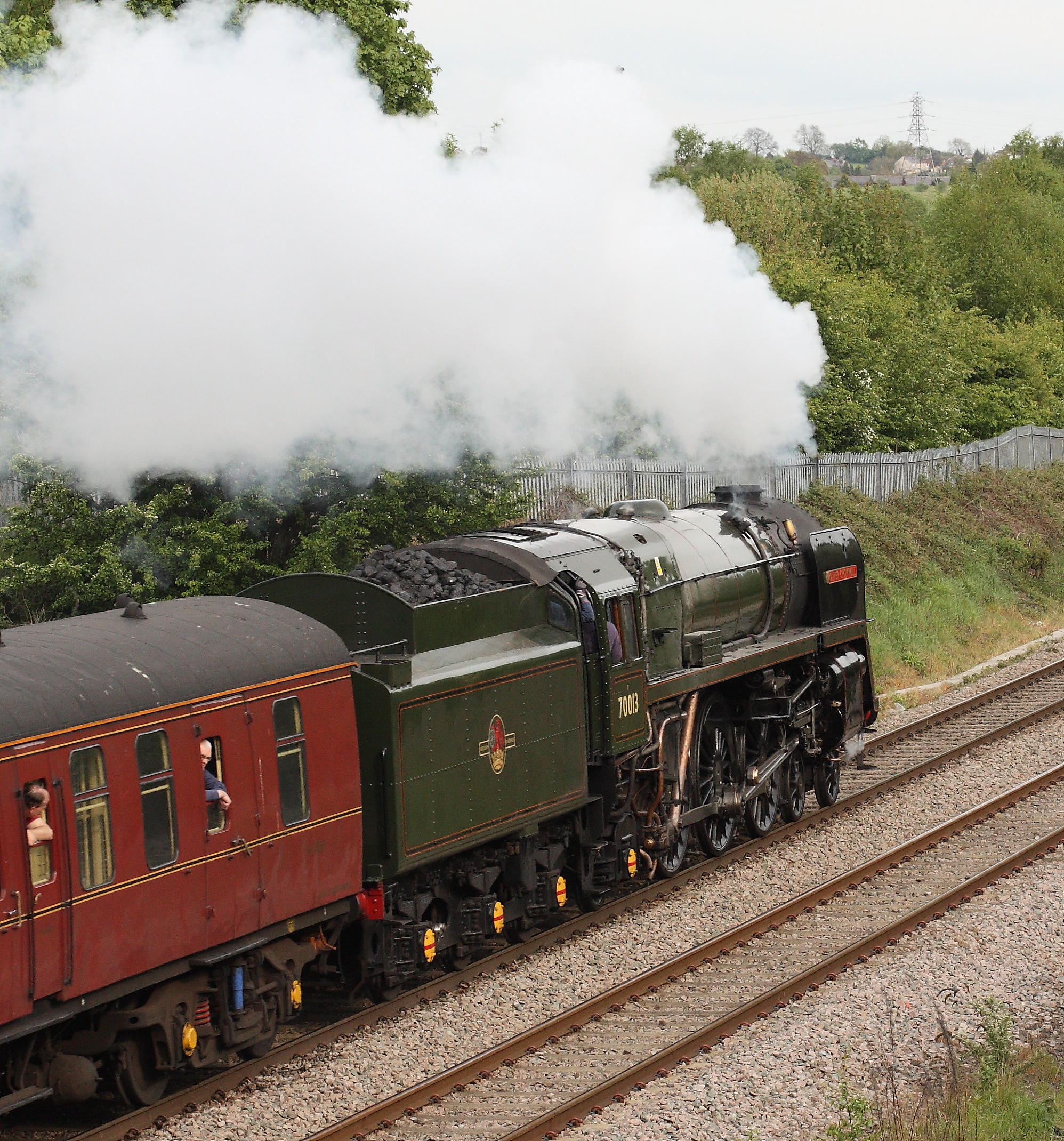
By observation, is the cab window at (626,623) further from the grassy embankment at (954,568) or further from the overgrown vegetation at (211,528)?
the grassy embankment at (954,568)

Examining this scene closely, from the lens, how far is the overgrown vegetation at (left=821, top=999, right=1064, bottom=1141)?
738 centimetres

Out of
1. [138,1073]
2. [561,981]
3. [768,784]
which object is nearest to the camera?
[138,1073]

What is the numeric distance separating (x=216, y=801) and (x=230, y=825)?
0.59 feet

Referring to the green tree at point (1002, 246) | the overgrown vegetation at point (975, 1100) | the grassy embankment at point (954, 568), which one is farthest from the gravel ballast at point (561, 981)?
the green tree at point (1002, 246)

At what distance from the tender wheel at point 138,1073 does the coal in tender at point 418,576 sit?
333 centimetres

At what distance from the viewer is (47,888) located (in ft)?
22.6

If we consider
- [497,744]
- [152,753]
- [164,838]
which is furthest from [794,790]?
[152,753]

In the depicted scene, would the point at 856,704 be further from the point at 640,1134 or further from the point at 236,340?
the point at 640,1134

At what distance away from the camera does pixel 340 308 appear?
40.7 ft

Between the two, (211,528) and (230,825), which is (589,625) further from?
(211,528)

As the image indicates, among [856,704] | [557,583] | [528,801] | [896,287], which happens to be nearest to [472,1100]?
[528,801]

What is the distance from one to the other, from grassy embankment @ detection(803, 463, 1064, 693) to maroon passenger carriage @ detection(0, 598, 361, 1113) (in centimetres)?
1546

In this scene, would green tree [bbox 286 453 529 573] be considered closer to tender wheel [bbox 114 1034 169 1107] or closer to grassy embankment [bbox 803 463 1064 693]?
tender wheel [bbox 114 1034 169 1107]

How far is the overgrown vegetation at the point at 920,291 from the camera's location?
31156 mm
